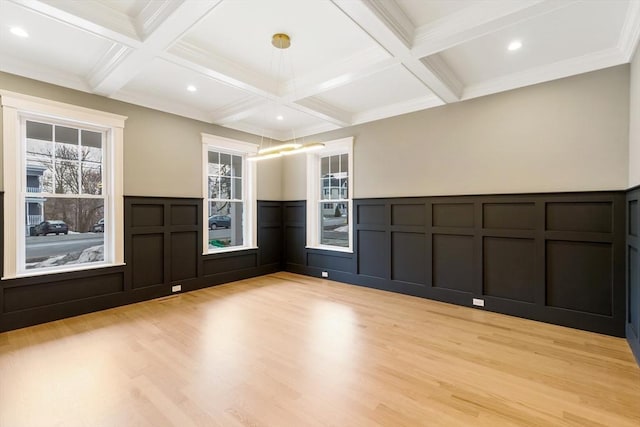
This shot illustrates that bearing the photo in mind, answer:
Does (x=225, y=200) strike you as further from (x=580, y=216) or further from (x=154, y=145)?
(x=580, y=216)

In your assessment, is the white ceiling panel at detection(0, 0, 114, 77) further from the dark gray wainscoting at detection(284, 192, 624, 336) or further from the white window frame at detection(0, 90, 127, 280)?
the dark gray wainscoting at detection(284, 192, 624, 336)

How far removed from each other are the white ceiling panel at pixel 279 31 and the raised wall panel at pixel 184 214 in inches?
98.3

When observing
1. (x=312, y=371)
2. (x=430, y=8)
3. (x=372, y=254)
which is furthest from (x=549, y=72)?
(x=312, y=371)

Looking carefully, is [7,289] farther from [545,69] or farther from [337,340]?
[545,69]

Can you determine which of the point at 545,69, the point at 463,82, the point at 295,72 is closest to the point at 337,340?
the point at 295,72

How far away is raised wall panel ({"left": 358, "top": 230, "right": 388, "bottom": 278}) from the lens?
4891 millimetres

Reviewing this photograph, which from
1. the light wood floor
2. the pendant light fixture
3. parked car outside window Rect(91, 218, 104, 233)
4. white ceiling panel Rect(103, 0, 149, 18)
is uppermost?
white ceiling panel Rect(103, 0, 149, 18)

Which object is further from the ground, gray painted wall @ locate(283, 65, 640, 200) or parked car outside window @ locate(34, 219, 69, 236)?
gray painted wall @ locate(283, 65, 640, 200)

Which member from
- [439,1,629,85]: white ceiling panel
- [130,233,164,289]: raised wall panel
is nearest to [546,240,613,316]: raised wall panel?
[439,1,629,85]: white ceiling panel

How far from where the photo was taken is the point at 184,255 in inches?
188

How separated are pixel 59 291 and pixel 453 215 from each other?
524 centimetres

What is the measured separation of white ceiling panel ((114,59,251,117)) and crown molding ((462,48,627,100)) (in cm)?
319

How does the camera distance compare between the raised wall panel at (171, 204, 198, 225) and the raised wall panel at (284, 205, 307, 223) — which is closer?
the raised wall panel at (171, 204, 198, 225)

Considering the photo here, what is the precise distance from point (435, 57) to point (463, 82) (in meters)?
0.93
